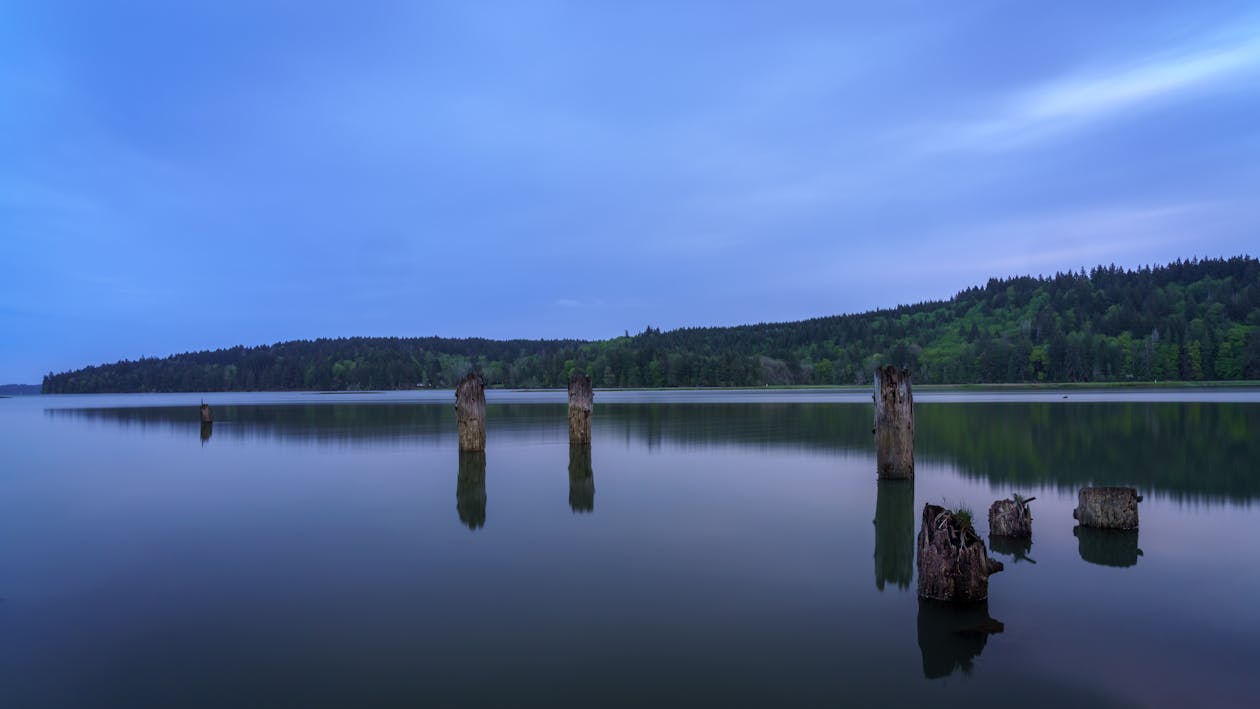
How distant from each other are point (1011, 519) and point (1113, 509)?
172 cm

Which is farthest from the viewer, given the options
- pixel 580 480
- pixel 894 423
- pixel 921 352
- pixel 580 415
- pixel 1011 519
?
pixel 921 352

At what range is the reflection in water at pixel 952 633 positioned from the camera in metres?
6.24

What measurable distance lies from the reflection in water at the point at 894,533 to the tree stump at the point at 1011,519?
1.16m

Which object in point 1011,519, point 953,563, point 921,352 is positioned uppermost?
point 921,352

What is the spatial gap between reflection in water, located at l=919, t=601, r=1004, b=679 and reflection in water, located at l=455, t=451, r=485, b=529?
7291mm

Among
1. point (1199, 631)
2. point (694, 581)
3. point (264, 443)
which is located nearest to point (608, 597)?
point (694, 581)

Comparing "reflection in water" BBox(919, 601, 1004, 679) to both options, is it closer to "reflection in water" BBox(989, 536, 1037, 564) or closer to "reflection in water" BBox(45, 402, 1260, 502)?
"reflection in water" BBox(989, 536, 1037, 564)

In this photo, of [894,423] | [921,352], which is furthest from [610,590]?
[921,352]

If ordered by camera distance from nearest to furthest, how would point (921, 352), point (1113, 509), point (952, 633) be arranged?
point (952, 633) → point (1113, 509) → point (921, 352)

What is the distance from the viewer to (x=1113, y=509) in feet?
36.2

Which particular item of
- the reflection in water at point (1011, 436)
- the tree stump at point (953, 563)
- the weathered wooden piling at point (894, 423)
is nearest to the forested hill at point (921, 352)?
the reflection in water at point (1011, 436)

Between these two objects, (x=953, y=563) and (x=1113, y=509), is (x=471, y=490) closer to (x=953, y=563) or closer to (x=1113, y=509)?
(x=953, y=563)

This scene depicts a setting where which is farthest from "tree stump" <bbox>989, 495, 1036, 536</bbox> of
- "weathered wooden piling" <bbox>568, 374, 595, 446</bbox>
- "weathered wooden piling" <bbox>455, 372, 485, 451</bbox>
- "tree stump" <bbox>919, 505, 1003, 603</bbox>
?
"weathered wooden piling" <bbox>568, 374, 595, 446</bbox>

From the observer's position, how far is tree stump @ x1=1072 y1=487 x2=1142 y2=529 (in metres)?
11.0
